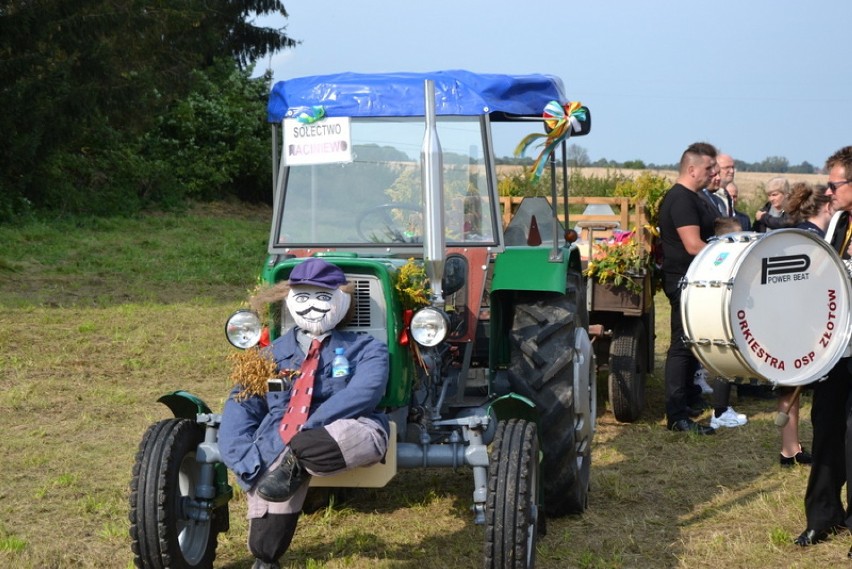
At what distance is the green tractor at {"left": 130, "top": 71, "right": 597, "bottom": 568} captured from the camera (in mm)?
4715

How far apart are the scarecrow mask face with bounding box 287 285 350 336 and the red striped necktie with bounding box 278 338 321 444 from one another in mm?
70

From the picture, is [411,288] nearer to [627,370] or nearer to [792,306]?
[792,306]

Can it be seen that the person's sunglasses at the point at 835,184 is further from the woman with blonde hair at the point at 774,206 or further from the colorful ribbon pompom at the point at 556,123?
the woman with blonde hair at the point at 774,206

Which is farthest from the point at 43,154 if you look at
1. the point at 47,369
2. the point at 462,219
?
the point at 462,219

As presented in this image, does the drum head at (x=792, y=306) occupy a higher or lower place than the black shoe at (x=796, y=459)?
higher

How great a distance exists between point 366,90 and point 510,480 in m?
2.34

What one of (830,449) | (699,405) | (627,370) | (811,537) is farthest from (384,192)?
(699,405)

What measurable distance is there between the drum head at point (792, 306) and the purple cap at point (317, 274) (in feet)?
5.42

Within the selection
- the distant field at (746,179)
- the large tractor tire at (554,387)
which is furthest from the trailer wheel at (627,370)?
the large tractor tire at (554,387)

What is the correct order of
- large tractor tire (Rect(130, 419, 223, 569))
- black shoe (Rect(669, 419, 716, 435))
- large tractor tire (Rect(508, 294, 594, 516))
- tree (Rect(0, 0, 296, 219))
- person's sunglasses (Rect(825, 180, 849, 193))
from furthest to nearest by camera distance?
1. tree (Rect(0, 0, 296, 219))
2. black shoe (Rect(669, 419, 716, 435))
3. large tractor tire (Rect(508, 294, 594, 516))
4. person's sunglasses (Rect(825, 180, 849, 193))
5. large tractor tire (Rect(130, 419, 223, 569))

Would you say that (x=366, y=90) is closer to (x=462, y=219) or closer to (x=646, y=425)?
(x=462, y=219)

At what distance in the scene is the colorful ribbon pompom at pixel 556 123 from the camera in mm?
5582

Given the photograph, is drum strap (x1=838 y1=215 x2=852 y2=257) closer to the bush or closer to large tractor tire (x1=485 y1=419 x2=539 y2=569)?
large tractor tire (x1=485 y1=419 x2=539 y2=569)

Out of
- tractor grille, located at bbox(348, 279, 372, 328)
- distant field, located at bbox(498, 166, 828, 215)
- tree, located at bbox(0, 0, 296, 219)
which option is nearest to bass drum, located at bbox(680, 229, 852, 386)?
tractor grille, located at bbox(348, 279, 372, 328)
